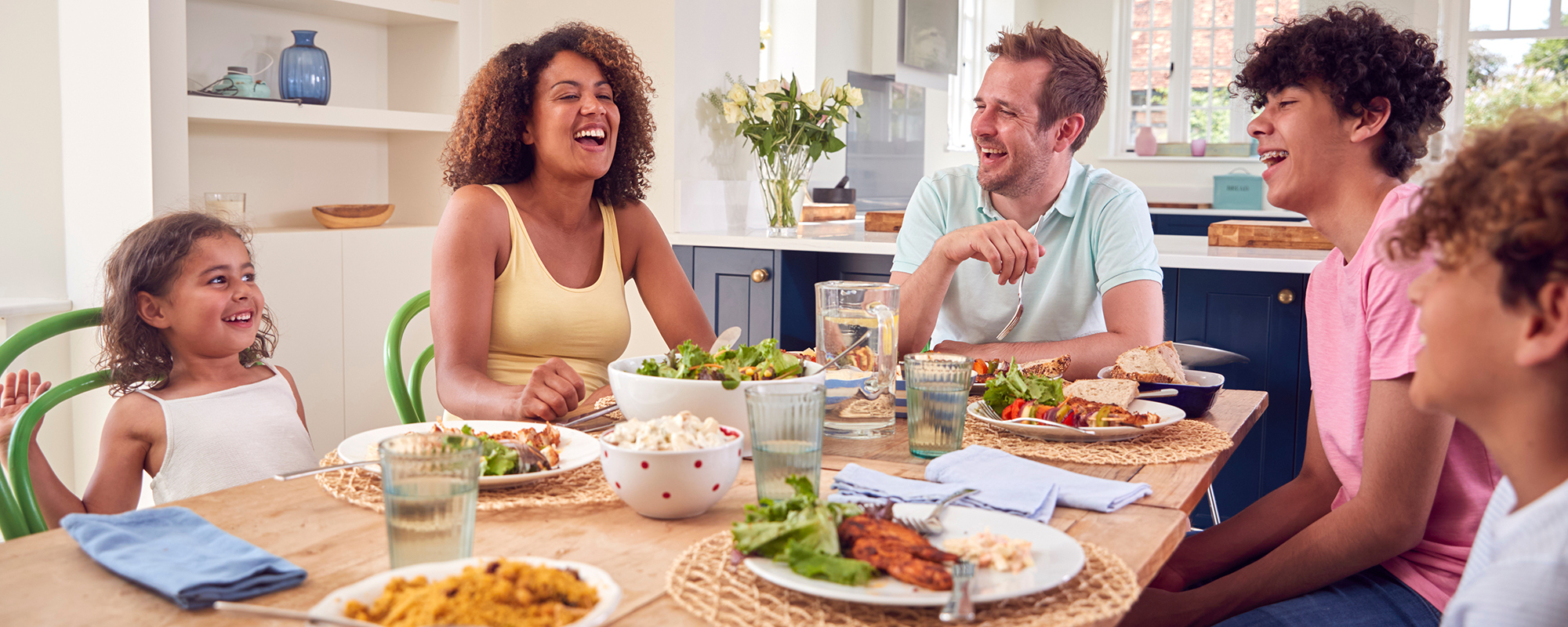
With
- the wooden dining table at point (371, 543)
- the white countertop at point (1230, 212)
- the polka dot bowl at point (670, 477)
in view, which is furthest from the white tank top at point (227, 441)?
the white countertop at point (1230, 212)

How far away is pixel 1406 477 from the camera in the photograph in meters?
1.17

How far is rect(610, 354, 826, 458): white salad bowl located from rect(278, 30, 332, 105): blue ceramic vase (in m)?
2.39

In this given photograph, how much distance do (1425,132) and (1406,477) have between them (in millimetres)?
522

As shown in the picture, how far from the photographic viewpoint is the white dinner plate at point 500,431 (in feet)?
3.44

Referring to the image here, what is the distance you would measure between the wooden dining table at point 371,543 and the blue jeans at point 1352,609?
8.1 inches

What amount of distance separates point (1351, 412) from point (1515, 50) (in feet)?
21.9

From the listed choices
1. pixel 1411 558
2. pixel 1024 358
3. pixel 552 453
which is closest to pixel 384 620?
pixel 552 453

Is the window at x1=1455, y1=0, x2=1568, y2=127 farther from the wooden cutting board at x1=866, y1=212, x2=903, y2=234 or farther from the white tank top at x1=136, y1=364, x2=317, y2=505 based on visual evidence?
the white tank top at x1=136, y1=364, x2=317, y2=505

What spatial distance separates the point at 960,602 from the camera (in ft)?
2.39

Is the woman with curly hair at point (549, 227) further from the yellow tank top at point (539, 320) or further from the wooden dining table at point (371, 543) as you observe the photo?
the wooden dining table at point (371, 543)

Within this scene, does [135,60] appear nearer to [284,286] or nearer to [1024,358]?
[284,286]

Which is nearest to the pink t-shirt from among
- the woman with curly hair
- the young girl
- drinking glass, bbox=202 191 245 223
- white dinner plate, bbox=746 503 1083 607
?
white dinner plate, bbox=746 503 1083 607

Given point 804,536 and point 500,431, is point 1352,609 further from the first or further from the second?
point 500,431

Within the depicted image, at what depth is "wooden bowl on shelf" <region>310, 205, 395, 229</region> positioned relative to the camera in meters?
3.25
